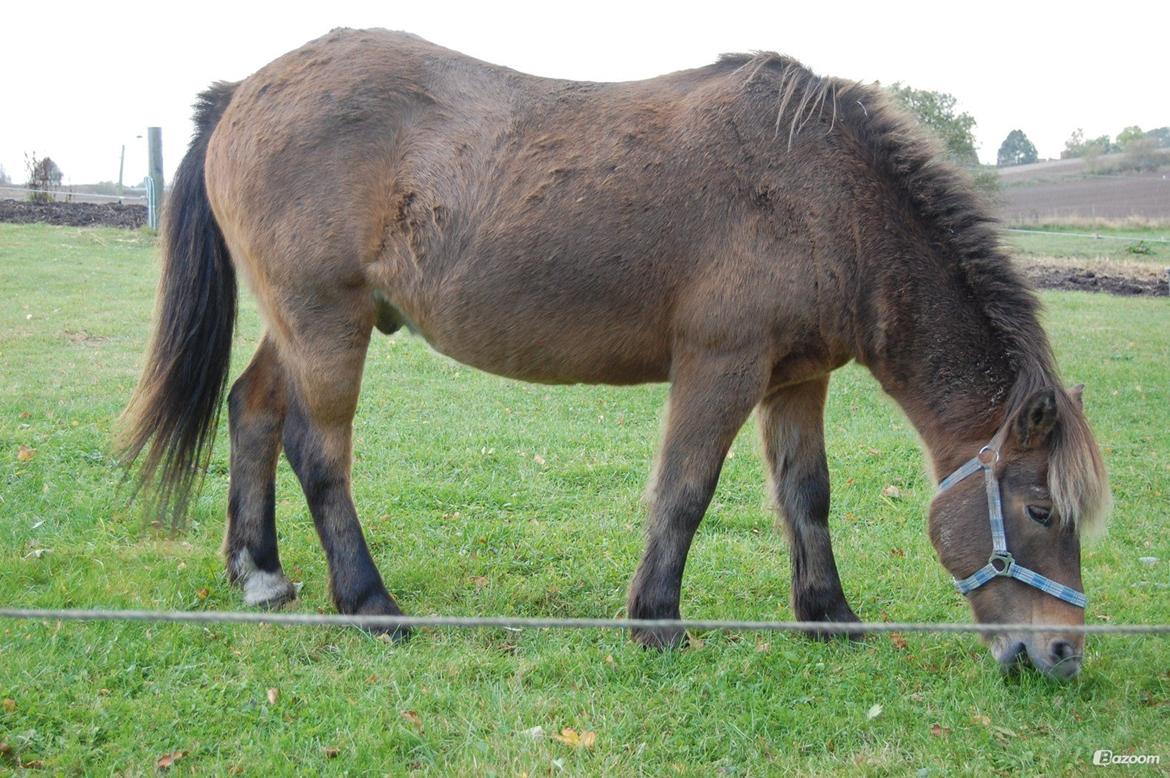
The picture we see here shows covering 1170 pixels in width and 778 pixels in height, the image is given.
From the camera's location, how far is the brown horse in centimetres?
403

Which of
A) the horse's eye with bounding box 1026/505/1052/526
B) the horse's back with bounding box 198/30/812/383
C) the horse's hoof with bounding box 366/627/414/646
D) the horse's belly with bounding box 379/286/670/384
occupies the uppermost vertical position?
the horse's back with bounding box 198/30/812/383

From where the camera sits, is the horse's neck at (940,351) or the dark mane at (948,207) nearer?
the dark mane at (948,207)

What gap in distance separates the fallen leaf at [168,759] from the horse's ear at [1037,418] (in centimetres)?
341

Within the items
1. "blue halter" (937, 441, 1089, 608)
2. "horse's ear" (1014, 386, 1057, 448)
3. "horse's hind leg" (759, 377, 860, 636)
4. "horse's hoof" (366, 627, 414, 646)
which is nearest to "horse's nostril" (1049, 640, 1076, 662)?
"blue halter" (937, 441, 1089, 608)

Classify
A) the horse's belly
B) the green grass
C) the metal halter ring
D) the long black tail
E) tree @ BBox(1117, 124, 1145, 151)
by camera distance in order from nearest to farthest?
the metal halter ring → the horse's belly → the long black tail → the green grass → tree @ BBox(1117, 124, 1145, 151)

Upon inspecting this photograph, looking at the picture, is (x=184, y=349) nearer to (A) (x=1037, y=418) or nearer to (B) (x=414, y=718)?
(B) (x=414, y=718)

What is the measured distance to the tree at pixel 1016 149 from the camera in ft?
198

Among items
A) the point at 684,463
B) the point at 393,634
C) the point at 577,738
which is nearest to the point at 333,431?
the point at 393,634

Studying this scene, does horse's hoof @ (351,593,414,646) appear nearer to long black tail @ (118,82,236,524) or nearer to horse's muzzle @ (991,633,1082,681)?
long black tail @ (118,82,236,524)

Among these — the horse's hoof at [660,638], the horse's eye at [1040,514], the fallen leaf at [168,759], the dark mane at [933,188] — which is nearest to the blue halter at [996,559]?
the horse's eye at [1040,514]

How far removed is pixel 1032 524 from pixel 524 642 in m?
2.22

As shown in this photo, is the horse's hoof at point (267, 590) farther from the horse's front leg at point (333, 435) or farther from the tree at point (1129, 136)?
the tree at point (1129, 136)

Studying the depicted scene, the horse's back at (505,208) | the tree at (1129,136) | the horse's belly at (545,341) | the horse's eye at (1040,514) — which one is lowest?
the horse's eye at (1040,514)

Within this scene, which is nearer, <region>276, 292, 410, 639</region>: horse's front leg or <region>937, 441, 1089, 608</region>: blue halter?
<region>937, 441, 1089, 608</region>: blue halter
